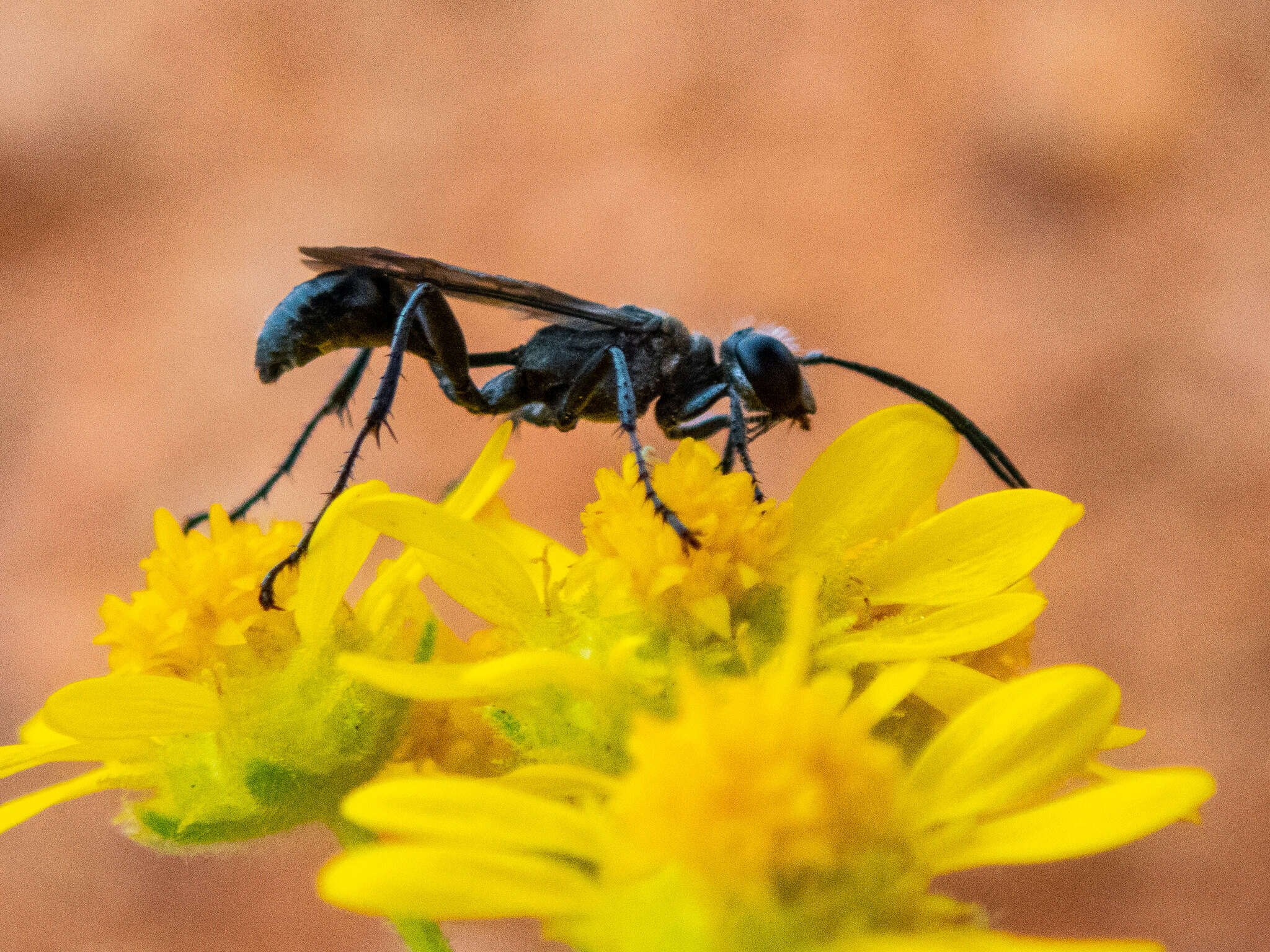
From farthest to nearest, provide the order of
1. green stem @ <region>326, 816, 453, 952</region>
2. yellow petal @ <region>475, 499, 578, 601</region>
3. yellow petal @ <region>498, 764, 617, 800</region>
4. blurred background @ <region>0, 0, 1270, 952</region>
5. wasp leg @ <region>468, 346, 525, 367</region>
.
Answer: blurred background @ <region>0, 0, 1270, 952</region> < wasp leg @ <region>468, 346, 525, 367</region> < yellow petal @ <region>475, 499, 578, 601</region> < green stem @ <region>326, 816, 453, 952</region> < yellow petal @ <region>498, 764, 617, 800</region>

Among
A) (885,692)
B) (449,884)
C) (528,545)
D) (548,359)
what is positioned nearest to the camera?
(449,884)

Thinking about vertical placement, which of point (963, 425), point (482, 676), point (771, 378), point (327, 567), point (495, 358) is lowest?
point (482, 676)

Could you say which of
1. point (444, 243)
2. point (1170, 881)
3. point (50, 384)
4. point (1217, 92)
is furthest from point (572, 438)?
point (1217, 92)

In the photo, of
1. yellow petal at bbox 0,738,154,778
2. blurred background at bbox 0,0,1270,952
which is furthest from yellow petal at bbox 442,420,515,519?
blurred background at bbox 0,0,1270,952

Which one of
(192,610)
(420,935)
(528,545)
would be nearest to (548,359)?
(528,545)

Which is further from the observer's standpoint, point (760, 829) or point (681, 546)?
point (681, 546)

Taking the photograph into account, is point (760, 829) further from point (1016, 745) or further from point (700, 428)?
point (700, 428)

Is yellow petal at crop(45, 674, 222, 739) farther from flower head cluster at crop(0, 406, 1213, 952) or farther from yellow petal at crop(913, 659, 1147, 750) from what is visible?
yellow petal at crop(913, 659, 1147, 750)

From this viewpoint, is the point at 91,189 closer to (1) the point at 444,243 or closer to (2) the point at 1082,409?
(1) the point at 444,243
